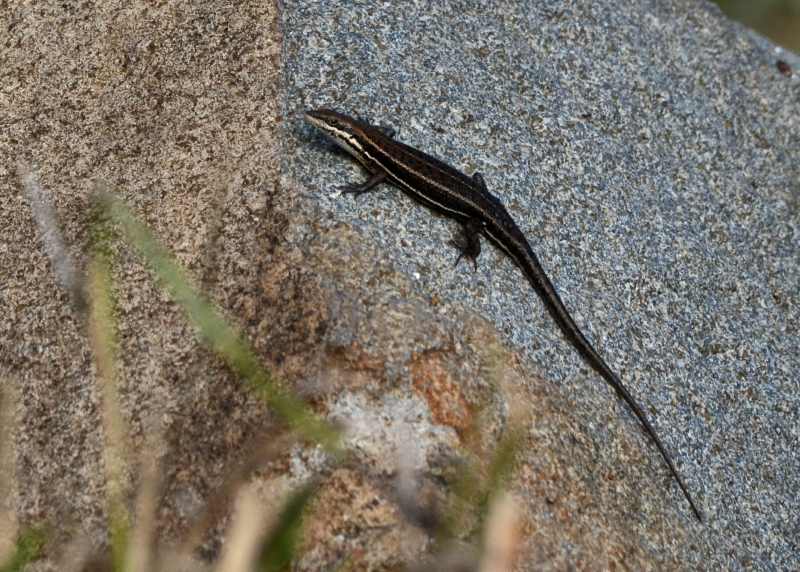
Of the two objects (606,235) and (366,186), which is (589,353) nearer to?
(606,235)

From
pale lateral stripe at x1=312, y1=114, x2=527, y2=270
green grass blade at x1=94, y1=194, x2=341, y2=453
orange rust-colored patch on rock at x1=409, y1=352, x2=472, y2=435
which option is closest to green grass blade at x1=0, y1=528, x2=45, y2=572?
green grass blade at x1=94, y1=194, x2=341, y2=453

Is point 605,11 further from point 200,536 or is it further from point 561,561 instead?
point 200,536

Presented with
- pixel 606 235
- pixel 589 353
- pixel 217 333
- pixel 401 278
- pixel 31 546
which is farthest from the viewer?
pixel 606 235

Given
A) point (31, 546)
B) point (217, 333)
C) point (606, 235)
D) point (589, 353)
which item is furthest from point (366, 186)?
point (217, 333)

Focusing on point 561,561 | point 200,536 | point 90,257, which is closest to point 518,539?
point 561,561

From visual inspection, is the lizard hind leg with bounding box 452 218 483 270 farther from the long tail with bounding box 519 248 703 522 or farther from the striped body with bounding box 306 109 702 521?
the long tail with bounding box 519 248 703 522

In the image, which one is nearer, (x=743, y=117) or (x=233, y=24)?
(x=233, y=24)
